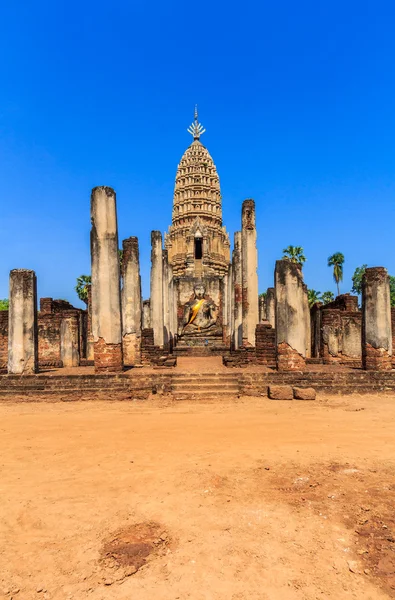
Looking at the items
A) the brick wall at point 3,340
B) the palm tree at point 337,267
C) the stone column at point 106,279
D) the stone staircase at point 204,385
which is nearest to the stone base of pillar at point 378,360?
the stone staircase at point 204,385

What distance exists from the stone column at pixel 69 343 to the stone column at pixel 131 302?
197cm

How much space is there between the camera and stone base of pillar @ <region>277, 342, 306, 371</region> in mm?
11094

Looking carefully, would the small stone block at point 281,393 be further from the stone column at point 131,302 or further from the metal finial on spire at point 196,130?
the metal finial on spire at point 196,130

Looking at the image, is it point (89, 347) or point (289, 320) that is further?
point (89, 347)

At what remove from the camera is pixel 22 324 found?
11664 millimetres

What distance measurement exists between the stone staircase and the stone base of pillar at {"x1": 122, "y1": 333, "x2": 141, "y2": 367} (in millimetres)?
5989

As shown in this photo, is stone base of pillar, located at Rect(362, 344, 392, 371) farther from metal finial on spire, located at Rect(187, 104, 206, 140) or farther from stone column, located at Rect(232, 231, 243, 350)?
metal finial on spire, located at Rect(187, 104, 206, 140)

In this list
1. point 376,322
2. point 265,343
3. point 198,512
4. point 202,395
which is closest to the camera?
point 198,512

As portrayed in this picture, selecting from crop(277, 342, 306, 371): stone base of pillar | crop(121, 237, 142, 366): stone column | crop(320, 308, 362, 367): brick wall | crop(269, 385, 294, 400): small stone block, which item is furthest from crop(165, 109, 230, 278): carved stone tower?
crop(269, 385, 294, 400): small stone block

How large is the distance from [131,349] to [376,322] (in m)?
9.39

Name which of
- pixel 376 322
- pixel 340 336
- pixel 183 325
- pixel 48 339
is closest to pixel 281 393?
pixel 376 322

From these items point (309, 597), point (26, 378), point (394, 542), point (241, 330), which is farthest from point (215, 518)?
point (241, 330)

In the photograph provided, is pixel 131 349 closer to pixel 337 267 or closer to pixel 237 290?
pixel 237 290

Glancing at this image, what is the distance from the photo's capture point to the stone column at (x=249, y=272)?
639 inches
